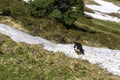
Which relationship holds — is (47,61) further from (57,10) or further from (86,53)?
(57,10)

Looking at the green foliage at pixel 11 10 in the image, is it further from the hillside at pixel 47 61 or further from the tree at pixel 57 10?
the hillside at pixel 47 61

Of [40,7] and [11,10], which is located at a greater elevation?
[40,7]

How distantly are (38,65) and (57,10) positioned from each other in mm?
24346

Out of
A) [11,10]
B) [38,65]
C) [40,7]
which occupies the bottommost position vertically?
[11,10]

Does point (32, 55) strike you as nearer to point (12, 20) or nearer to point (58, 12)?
point (12, 20)

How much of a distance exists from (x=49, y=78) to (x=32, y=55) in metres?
3.45

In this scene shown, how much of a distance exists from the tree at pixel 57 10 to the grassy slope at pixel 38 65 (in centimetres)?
2051

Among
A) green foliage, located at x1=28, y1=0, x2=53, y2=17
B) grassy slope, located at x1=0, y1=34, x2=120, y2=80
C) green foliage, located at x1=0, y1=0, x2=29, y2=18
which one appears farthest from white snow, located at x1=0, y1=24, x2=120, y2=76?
green foliage, located at x1=28, y1=0, x2=53, y2=17

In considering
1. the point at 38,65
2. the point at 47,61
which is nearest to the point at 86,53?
the point at 47,61

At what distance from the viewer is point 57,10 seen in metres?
45.4

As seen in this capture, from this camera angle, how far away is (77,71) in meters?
22.1

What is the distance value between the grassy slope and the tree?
20.5 meters

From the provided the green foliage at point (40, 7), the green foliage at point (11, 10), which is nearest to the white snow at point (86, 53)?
the green foliage at point (11, 10)

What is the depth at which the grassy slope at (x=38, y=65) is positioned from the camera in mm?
20141
